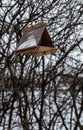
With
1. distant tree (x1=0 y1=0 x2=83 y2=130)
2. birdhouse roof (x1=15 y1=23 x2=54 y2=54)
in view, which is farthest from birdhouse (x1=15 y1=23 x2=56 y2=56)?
distant tree (x1=0 y1=0 x2=83 y2=130)

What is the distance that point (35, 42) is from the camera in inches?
84.7

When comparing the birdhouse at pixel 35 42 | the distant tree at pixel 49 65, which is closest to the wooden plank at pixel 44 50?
the birdhouse at pixel 35 42

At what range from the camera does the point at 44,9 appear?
118 inches

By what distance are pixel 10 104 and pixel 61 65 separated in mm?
574

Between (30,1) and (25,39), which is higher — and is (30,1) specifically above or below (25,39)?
above

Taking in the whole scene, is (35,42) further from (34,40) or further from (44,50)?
(44,50)

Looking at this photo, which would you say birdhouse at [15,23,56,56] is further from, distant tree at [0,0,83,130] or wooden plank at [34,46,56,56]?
distant tree at [0,0,83,130]

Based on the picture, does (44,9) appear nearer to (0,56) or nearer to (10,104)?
(0,56)

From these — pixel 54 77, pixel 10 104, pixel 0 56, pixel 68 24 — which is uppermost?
pixel 68 24

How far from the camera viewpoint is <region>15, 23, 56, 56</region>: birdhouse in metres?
2.15

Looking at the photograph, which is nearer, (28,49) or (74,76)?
(28,49)

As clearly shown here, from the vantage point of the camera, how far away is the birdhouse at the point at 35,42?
7.05 ft

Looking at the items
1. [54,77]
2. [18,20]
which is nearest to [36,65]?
[54,77]

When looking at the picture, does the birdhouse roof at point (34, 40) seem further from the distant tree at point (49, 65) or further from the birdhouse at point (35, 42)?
the distant tree at point (49, 65)
